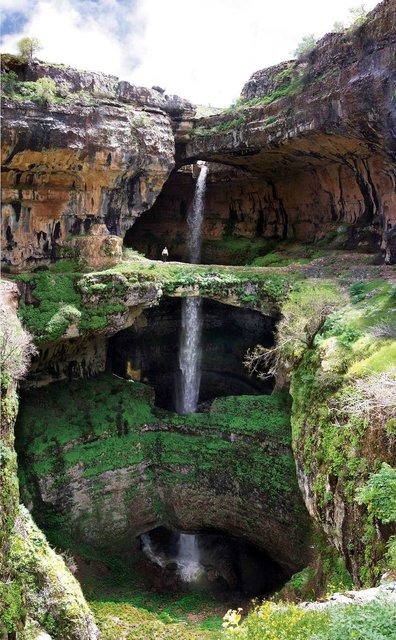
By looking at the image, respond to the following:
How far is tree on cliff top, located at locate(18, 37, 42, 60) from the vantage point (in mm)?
18141

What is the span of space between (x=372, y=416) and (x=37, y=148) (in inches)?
621

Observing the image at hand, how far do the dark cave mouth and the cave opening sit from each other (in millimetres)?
6934

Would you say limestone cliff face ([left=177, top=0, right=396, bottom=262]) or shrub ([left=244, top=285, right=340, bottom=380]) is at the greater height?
limestone cliff face ([left=177, top=0, right=396, bottom=262])

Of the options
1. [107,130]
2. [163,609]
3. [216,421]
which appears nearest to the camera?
[163,609]

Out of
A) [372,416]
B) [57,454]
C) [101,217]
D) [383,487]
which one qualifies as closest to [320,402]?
[372,416]

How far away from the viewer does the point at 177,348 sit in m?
24.9

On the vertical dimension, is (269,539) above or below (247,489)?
below

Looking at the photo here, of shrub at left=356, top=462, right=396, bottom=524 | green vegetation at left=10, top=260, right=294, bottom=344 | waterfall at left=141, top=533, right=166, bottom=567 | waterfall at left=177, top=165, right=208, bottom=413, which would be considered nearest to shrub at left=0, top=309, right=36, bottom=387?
green vegetation at left=10, top=260, right=294, bottom=344

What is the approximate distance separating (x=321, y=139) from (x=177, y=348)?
12579 millimetres

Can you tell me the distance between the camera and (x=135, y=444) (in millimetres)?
17609

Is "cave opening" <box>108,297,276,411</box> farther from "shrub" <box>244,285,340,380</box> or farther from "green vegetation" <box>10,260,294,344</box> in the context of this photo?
"shrub" <box>244,285,340,380</box>

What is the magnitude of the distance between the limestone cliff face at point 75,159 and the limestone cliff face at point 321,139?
12.7ft

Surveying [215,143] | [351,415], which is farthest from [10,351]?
[215,143]

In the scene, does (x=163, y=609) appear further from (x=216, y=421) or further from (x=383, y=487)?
(x=383, y=487)
